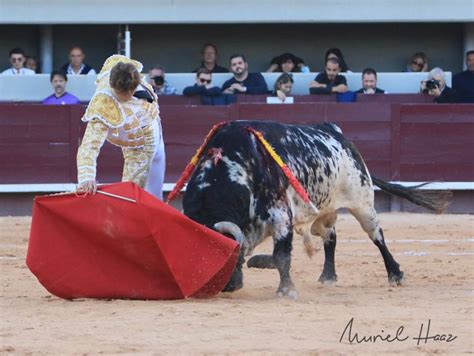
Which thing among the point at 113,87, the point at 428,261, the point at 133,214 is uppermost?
the point at 113,87

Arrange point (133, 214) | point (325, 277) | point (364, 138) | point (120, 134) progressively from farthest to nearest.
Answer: point (364, 138) → point (325, 277) → point (120, 134) → point (133, 214)

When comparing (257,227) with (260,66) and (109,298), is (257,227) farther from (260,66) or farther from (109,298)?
(260,66)

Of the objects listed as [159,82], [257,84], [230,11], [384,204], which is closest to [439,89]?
[384,204]

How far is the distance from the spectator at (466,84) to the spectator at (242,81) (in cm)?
168

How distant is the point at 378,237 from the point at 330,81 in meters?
4.45

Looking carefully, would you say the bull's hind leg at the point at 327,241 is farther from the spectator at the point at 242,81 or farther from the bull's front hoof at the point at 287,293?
the spectator at the point at 242,81

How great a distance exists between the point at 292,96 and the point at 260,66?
2.04 meters

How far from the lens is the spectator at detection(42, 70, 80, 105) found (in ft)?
35.0

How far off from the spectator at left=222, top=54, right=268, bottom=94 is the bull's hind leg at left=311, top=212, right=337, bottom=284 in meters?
4.24

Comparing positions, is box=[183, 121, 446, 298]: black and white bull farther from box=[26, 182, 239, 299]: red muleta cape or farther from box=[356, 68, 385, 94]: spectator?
box=[356, 68, 385, 94]: spectator

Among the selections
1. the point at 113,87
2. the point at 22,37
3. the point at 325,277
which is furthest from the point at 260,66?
the point at 113,87

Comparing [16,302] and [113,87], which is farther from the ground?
[113,87]

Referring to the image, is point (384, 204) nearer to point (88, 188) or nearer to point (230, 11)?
point (230, 11)

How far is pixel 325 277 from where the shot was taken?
22.0ft
